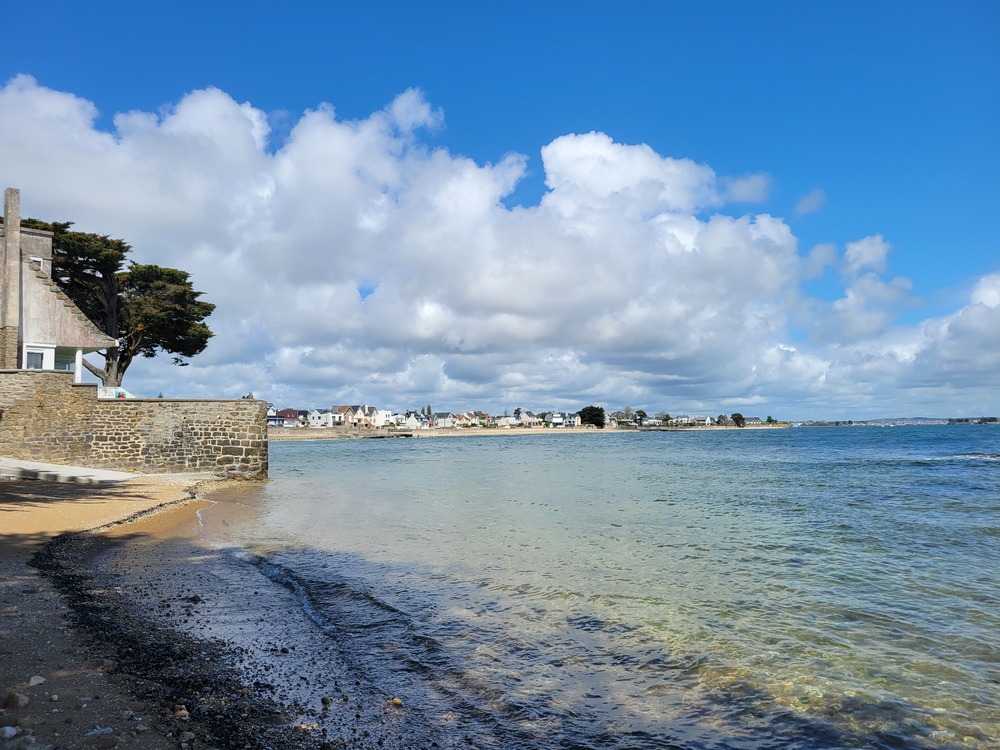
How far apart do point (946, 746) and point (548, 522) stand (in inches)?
424

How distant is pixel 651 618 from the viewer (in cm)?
741

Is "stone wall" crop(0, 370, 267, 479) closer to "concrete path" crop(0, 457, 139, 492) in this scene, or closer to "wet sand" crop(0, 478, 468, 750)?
"concrete path" crop(0, 457, 139, 492)

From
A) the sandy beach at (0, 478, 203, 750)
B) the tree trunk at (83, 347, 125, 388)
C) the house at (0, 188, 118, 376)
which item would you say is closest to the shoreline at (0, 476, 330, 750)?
the sandy beach at (0, 478, 203, 750)

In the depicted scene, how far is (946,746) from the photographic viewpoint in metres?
4.52

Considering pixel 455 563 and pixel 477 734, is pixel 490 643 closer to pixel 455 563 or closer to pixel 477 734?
pixel 477 734

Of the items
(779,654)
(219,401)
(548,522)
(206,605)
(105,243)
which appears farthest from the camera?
(105,243)

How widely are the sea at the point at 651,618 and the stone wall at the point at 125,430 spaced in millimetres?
8429

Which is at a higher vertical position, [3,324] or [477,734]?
[3,324]

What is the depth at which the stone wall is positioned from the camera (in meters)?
20.8

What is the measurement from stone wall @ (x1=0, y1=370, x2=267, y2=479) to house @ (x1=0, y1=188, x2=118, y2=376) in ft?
11.2

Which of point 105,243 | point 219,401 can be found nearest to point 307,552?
point 219,401

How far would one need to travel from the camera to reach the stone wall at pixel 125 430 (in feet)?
68.2

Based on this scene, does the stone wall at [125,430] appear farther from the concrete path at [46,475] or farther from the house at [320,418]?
the house at [320,418]

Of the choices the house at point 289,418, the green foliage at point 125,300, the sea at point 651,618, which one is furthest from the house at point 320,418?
the sea at point 651,618
